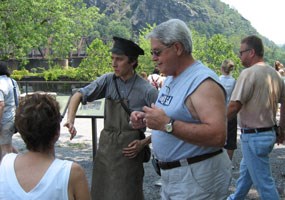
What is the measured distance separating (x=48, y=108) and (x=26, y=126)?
0.13m

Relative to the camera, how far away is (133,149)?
3346 millimetres

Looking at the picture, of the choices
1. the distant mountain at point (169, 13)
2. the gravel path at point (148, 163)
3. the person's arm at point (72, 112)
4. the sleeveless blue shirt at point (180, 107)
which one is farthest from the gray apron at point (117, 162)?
the distant mountain at point (169, 13)

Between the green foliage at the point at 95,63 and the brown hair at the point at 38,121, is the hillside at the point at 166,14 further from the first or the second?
the brown hair at the point at 38,121

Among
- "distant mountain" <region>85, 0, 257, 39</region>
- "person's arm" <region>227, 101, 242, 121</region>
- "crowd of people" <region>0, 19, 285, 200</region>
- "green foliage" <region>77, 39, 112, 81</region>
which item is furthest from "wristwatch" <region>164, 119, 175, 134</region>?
"distant mountain" <region>85, 0, 257, 39</region>

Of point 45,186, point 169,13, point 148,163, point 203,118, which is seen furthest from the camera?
point 169,13

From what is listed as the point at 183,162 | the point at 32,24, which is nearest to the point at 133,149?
the point at 183,162

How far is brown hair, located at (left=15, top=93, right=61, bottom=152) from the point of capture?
6.32 ft

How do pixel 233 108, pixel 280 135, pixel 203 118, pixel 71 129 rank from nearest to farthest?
pixel 203 118
pixel 71 129
pixel 233 108
pixel 280 135

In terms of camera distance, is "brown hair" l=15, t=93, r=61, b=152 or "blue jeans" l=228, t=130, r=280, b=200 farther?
"blue jeans" l=228, t=130, r=280, b=200

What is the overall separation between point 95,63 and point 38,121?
22728mm

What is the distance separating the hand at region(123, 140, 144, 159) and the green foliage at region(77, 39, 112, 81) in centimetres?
2076

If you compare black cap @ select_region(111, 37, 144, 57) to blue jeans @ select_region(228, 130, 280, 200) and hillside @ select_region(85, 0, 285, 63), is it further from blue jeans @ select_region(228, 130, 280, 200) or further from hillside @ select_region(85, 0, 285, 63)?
hillside @ select_region(85, 0, 285, 63)

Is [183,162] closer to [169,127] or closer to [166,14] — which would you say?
[169,127]

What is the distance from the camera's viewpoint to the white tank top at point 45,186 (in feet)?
6.28
